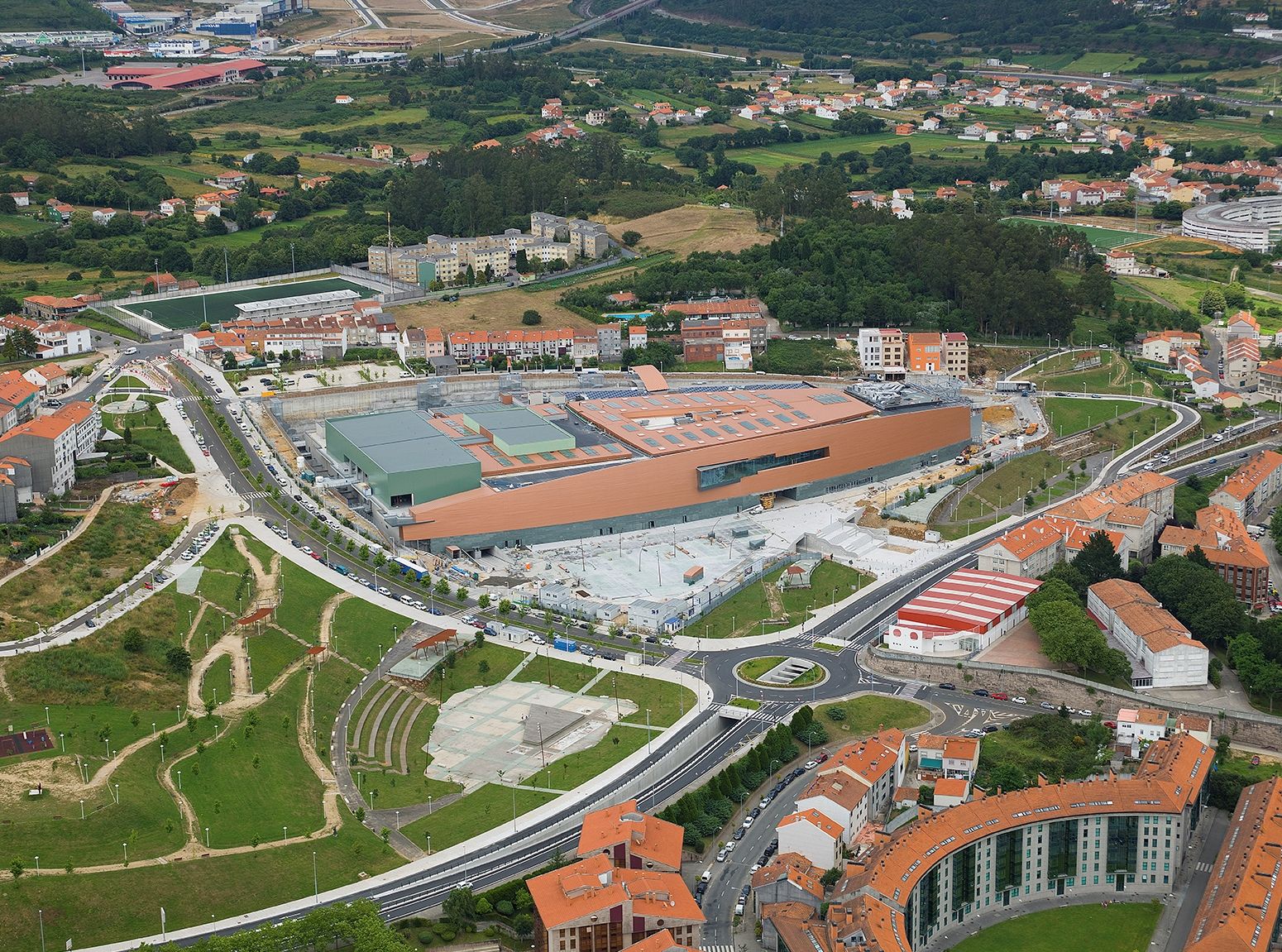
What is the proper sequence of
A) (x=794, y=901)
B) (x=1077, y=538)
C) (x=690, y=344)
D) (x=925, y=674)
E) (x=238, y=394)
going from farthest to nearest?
(x=690, y=344) → (x=238, y=394) → (x=1077, y=538) → (x=925, y=674) → (x=794, y=901)

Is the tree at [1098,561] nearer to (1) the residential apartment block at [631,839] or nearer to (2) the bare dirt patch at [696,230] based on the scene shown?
(1) the residential apartment block at [631,839]

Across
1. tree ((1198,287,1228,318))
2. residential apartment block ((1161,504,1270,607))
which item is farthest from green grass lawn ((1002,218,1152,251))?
residential apartment block ((1161,504,1270,607))

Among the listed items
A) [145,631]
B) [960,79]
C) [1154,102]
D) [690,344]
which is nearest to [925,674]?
[145,631]

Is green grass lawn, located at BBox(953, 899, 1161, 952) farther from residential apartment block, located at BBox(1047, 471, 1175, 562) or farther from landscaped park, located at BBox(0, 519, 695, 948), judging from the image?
residential apartment block, located at BBox(1047, 471, 1175, 562)

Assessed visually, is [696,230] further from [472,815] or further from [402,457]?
[472,815]

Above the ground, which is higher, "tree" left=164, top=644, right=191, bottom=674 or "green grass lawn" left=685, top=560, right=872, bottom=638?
"tree" left=164, top=644, right=191, bottom=674

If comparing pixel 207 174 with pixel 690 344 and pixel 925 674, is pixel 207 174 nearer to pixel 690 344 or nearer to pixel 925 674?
pixel 690 344

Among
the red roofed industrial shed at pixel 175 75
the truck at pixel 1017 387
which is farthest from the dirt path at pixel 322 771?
the red roofed industrial shed at pixel 175 75
